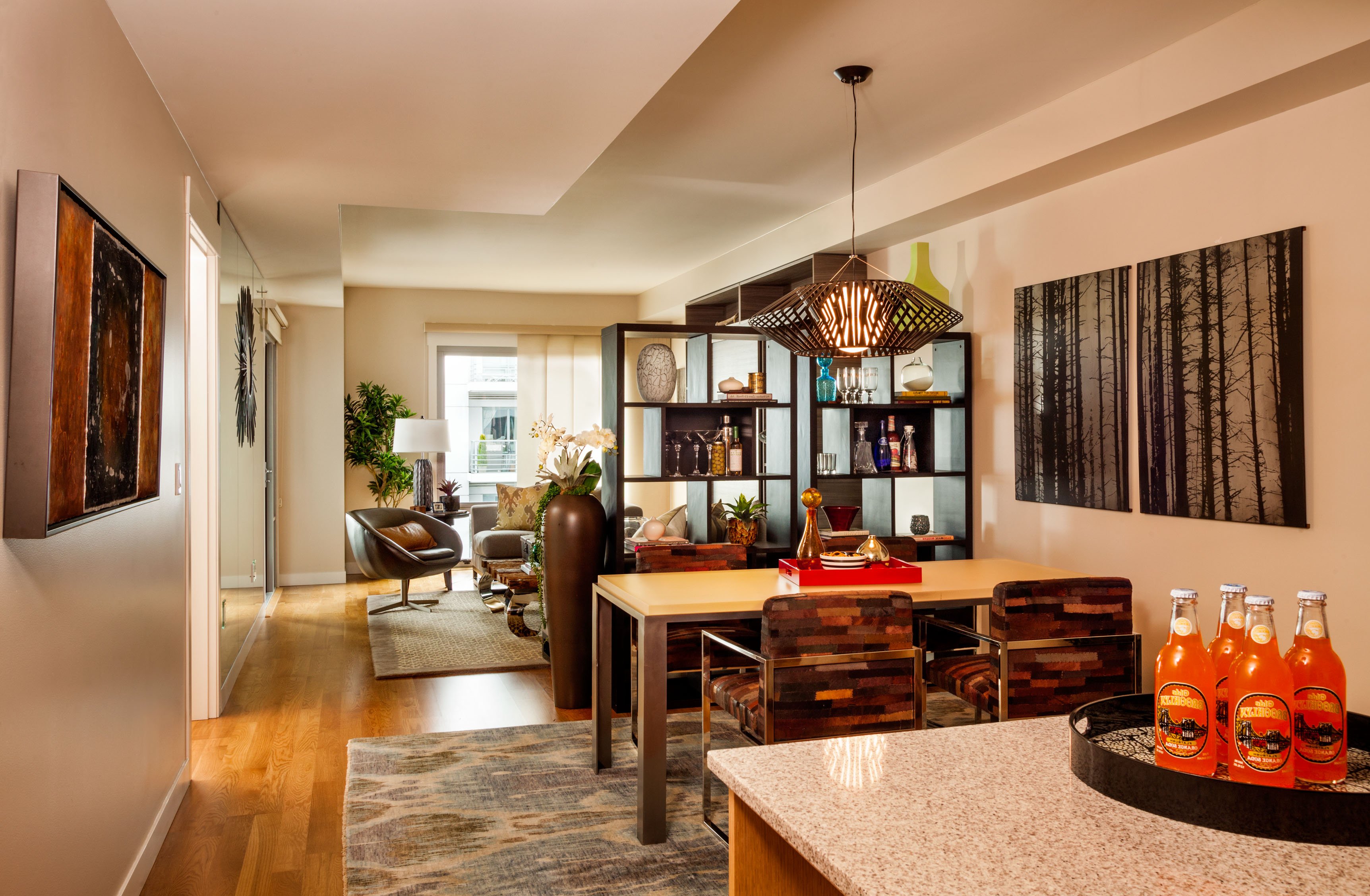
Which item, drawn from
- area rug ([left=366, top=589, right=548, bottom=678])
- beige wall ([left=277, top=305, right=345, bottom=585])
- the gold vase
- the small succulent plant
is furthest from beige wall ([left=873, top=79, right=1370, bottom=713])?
beige wall ([left=277, top=305, right=345, bottom=585])

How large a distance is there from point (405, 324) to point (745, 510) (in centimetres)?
521

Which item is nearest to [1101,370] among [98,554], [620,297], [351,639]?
[98,554]

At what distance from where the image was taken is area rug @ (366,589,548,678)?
514 centimetres

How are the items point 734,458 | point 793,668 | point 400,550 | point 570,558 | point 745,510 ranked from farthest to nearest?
point 400,550 < point 745,510 < point 734,458 < point 570,558 < point 793,668

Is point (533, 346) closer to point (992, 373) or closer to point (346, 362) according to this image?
point (346, 362)

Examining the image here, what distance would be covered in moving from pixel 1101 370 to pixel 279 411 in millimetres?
6349

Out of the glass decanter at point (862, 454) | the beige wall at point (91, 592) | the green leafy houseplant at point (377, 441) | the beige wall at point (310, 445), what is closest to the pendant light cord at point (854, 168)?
the glass decanter at point (862, 454)

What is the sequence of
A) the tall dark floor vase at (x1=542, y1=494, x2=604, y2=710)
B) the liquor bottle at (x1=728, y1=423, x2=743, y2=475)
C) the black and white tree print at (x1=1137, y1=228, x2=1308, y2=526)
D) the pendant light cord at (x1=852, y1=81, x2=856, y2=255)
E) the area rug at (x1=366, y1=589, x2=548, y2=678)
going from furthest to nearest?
the area rug at (x1=366, y1=589, x2=548, y2=678)
the liquor bottle at (x1=728, y1=423, x2=743, y2=475)
the tall dark floor vase at (x1=542, y1=494, x2=604, y2=710)
the pendant light cord at (x1=852, y1=81, x2=856, y2=255)
the black and white tree print at (x1=1137, y1=228, x2=1308, y2=526)

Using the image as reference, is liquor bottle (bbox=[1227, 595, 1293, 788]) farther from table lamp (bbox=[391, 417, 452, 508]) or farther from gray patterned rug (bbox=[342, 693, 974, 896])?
table lamp (bbox=[391, 417, 452, 508])

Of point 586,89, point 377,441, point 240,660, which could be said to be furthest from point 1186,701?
point 377,441

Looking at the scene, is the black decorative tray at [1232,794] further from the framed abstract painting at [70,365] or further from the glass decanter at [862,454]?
the glass decanter at [862,454]

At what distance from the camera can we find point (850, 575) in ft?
10.7

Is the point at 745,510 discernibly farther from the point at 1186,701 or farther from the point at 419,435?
the point at 419,435

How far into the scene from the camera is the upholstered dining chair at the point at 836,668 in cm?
253
